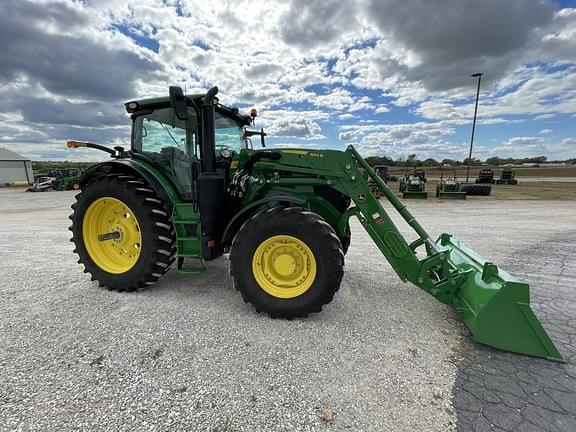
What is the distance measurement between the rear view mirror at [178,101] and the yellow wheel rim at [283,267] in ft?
5.24

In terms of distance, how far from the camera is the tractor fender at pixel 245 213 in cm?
335

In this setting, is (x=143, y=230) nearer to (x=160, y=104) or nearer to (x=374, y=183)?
(x=160, y=104)

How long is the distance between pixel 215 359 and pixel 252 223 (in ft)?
4.33

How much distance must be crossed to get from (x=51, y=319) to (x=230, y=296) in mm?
1848

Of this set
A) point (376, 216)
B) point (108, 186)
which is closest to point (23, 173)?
point (108, 186)

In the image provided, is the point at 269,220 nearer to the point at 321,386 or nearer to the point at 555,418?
the point at 321,386

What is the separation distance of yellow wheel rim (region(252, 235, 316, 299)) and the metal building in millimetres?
45203

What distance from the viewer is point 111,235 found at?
401cm

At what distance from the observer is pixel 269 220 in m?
3.18

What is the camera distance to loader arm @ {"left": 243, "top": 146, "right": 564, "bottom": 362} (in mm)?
2582

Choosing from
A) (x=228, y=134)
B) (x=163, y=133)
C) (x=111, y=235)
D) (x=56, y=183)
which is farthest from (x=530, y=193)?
(x=56, y=183)

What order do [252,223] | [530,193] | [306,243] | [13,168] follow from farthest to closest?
1. [13,168]
2. [530,193]
3. [252,223]
4. [306,243]

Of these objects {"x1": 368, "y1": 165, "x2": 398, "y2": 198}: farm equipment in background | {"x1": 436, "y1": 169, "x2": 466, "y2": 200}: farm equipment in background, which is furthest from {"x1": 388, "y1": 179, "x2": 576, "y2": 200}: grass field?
{"x1": 368, "y1": 165, "x2": 398, "y2": 198}: farm equipment in background

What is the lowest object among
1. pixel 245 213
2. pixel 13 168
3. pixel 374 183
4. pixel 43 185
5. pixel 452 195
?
pixel 43 185
